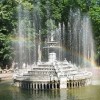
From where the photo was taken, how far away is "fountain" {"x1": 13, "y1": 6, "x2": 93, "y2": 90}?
62.6 metres

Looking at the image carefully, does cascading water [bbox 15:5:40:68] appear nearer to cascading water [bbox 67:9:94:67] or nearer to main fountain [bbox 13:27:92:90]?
cascading water [bbox 67:9:94:67]

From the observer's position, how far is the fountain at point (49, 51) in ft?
205

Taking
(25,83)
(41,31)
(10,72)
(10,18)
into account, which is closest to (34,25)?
(41,31)

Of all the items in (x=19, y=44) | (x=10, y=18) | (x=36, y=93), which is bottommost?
(x=36, y=93)

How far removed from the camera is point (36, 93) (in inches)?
2259

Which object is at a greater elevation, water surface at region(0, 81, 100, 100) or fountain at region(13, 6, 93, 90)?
fountain at region(13, 6, 93, 90)

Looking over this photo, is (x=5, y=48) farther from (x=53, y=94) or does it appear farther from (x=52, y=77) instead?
(x=53, y=94)

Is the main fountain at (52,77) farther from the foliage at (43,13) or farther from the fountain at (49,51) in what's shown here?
the foliage at (43,13)

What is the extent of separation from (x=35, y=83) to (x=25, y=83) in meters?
2.12

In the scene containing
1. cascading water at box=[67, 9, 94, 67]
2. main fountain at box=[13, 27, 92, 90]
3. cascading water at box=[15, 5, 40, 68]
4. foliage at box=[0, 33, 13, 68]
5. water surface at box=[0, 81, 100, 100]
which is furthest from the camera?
cascading water at box=[67, 9, 94, 67]

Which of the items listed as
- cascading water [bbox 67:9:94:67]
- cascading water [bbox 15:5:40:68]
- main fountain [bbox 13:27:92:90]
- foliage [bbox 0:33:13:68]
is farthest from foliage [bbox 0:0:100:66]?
main fountain [bbox 13:27:92:90]

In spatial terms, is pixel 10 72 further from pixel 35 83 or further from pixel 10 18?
pixel 35 83

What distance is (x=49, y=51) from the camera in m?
68.4

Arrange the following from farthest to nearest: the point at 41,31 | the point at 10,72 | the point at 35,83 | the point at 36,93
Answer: the point at 41,31 → the point at 10,72 → the point at 35,83 → the point at 36,93
